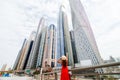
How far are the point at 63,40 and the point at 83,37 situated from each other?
7872mm

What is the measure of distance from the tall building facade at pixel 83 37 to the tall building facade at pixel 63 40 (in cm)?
323

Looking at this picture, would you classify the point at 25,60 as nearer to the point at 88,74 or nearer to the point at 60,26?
the point at 60,26

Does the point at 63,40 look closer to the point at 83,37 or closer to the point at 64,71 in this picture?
the point at 83,37

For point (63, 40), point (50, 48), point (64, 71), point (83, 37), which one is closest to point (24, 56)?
point (50, 48)

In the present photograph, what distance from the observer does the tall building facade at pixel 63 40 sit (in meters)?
36.4

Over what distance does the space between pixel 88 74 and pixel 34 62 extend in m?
36.6

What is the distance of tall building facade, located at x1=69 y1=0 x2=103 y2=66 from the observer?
3145 centimetres

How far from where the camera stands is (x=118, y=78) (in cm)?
111

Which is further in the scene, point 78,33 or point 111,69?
point 78,33

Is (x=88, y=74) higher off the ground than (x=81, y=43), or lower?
lower

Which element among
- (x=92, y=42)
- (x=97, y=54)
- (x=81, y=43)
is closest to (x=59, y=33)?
(x=81, y=43)

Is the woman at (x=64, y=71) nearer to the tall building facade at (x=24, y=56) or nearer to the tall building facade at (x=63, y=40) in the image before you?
the tall building facade at (x=63, y=40)

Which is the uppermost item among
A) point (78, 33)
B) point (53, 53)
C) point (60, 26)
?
point (60, 26)

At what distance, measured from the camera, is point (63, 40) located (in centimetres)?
3866
